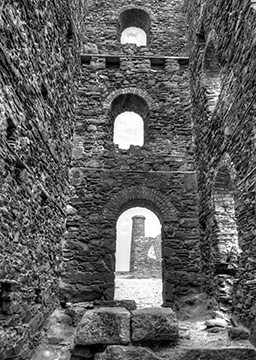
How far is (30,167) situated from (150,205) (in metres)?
3.99

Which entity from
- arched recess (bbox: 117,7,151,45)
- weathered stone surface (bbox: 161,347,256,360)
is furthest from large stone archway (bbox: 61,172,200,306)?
arched recess (bbox: 117,7,151,45)

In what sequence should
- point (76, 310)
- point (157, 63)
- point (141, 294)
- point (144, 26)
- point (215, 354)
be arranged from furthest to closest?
point (144, 26)
point (157, 63)
point (141, 294)
point (76, 310)
point (215, 354)

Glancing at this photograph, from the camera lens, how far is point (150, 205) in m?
8.00

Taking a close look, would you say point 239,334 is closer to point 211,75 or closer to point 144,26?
point 211,75

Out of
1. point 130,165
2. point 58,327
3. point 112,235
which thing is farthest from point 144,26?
point 58,327

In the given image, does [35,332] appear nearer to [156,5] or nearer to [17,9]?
[17,9]

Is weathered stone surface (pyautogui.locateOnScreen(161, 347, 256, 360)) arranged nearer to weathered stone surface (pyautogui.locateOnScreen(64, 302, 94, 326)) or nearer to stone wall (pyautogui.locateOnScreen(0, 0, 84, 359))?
stone wall (pyautogui.locateOnScreen(0, 0, 84, 359))

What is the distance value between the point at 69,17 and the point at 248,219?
679cm

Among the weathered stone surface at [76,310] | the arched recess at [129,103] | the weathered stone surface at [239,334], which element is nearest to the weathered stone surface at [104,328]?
the weathered stone surface at [239,334]

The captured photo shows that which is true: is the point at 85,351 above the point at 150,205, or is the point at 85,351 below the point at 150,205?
below

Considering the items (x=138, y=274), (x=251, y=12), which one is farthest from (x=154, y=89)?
(x=138, y=274)

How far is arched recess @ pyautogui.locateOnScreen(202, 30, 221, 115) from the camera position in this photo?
7004mm

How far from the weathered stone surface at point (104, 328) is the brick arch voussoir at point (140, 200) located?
12.2 ft

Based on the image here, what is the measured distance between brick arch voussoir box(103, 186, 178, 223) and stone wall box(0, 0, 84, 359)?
126cm
